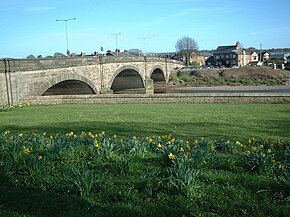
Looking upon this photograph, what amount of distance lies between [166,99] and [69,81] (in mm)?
10730

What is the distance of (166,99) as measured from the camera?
23.5m

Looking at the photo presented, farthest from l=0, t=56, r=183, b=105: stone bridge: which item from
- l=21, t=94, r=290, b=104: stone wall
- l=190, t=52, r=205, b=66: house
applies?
l=190, t=52, r=205, b=66: house

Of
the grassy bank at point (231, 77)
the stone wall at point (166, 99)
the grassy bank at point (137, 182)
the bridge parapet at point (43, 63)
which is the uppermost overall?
the bridge parapet at point (43, 63)

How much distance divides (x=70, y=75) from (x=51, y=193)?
24.0m

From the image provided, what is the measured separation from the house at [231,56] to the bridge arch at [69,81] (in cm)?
8612

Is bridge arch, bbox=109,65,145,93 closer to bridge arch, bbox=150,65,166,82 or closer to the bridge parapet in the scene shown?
bridge arch, bbox=150,65,166,82

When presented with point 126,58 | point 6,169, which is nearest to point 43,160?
point 6,169

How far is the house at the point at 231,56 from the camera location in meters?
110

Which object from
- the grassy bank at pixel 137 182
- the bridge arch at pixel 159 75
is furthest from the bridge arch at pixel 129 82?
the grassy bank at pixel 137 182

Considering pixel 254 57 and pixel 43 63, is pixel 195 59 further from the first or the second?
pixel 43 63

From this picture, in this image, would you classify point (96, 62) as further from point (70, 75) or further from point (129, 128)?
point (129, 128)

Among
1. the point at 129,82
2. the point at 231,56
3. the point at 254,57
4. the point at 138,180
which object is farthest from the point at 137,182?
the point at 254,57

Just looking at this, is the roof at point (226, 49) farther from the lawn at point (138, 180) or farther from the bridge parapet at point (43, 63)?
the lawn at point (138, 180)

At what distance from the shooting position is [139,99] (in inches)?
939
